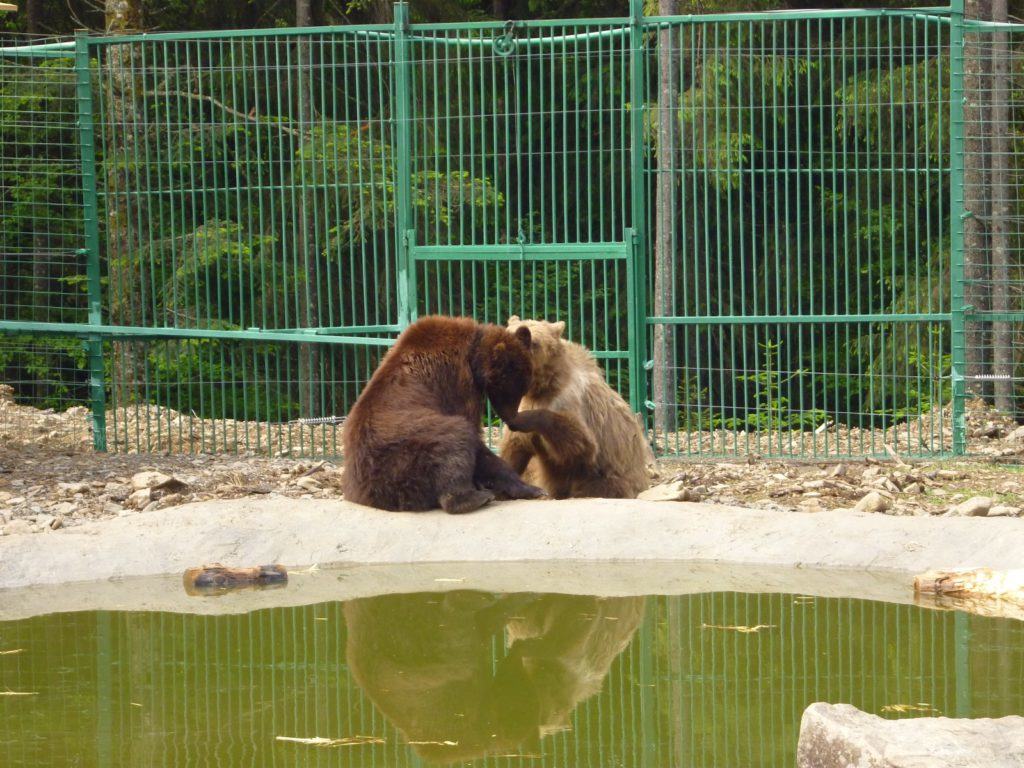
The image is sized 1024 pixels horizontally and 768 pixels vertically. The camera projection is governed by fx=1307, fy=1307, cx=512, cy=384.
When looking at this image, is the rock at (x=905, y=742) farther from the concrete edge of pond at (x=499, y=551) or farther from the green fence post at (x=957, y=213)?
the green fence post at (x=957, y=213)

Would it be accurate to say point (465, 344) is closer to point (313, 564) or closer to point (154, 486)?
point (313, 564)

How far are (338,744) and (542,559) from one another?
2.50 metres

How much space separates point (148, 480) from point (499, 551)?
3.18 metres

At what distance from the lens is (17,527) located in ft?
24.5

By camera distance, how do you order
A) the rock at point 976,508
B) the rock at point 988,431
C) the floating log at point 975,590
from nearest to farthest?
1. the floating log at point 975,590
2. the rock at point 976,508
3. the rock at point 988,431

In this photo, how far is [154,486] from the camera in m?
8.64

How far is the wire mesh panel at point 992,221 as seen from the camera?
33.9ft

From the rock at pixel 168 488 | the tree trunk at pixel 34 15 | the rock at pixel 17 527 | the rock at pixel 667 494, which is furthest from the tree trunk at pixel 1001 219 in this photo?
the tree trunk at pixel 34 15

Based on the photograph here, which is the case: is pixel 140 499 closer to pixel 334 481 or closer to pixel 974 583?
pixel 334 481

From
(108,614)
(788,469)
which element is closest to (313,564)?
(108,614)

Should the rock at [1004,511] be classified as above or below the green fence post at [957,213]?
below

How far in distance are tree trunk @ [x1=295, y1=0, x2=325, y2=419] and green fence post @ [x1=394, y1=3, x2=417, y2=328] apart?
26.1 inches

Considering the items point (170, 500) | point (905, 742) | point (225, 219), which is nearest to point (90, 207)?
point (225, 219)

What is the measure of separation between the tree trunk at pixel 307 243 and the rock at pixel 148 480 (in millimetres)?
1632
